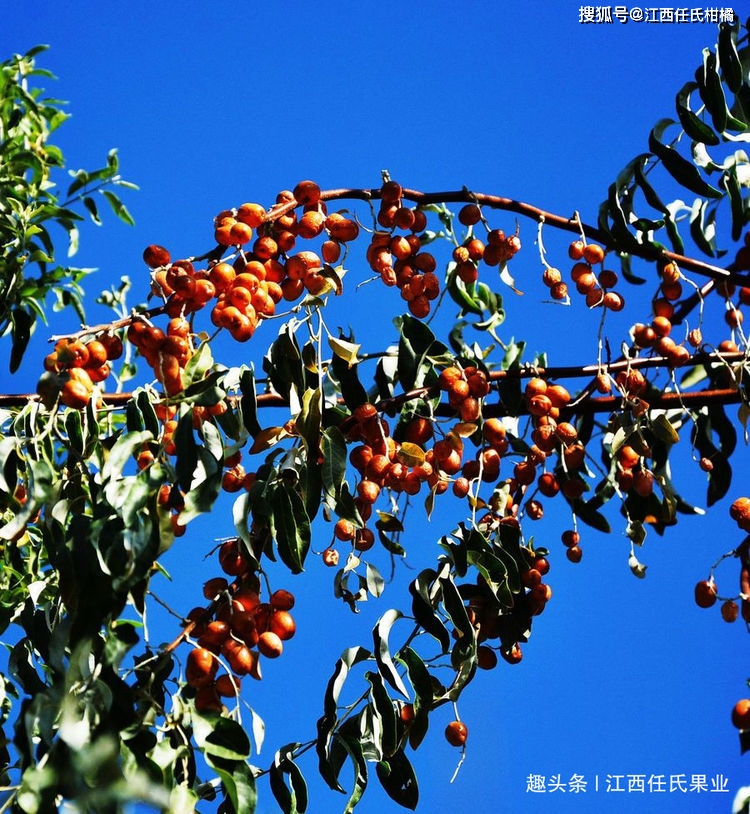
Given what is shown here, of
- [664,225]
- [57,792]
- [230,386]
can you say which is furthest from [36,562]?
[664,225]

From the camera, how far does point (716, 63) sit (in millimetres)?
1194

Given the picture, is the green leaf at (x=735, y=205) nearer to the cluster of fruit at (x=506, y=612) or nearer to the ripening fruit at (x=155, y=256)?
the cluster of fruit at (x=506, y=612)

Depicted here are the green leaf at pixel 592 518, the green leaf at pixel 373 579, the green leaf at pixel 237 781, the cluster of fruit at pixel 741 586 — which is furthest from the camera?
the green leaf at pixel 592 518

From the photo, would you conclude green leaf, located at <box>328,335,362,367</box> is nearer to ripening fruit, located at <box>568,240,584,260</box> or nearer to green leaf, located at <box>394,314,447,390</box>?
green leaf, located at <box>394,314,447,390</box>

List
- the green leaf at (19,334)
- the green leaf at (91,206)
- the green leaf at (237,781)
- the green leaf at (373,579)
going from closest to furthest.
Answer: the green leaf at (237,781)
the green leaf at (373,579)
the green leaf at (19,334)
the green leaf at (91,206)

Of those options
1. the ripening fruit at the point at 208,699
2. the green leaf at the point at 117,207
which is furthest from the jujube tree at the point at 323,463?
the green leaf at the point at 117,207

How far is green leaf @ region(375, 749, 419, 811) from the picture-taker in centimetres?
104

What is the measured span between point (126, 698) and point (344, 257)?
0.55 metres

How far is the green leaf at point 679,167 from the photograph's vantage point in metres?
1.22

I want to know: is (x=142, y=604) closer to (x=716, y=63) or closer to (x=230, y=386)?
(x=230, y=386)

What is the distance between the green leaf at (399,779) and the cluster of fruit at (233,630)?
0.57ft

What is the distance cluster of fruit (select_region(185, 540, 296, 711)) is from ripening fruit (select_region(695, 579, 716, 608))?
0.47 meters

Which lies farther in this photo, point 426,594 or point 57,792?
point 426,594

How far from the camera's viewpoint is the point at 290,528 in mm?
979
